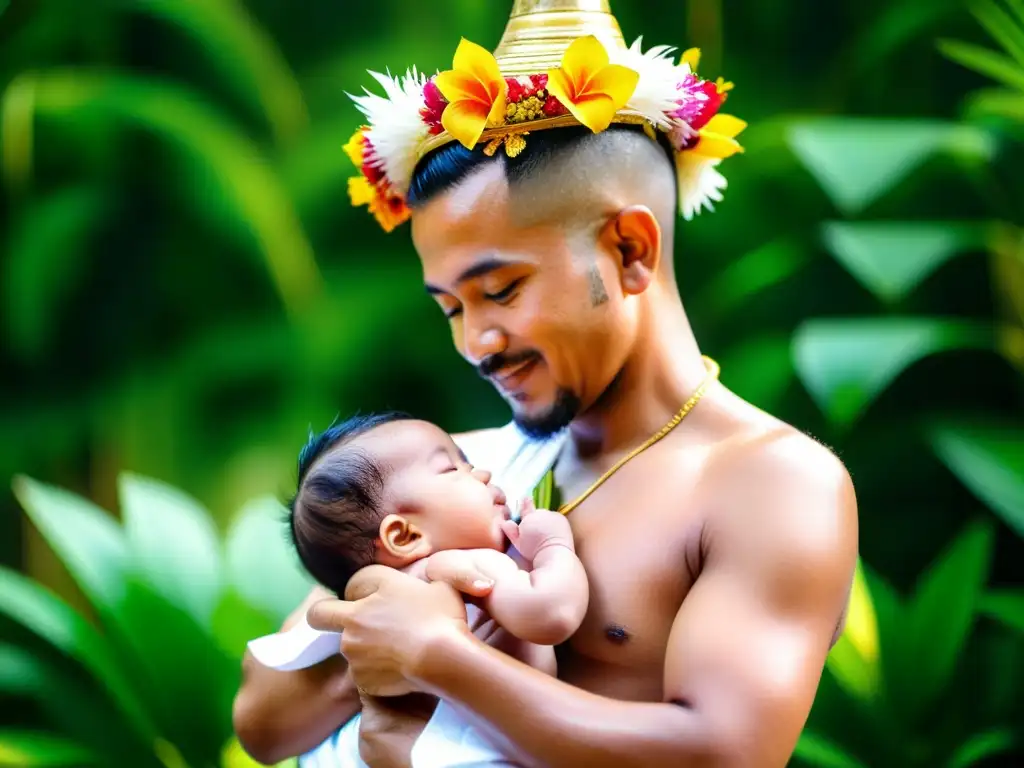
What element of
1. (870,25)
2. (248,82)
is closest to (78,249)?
(248,82)

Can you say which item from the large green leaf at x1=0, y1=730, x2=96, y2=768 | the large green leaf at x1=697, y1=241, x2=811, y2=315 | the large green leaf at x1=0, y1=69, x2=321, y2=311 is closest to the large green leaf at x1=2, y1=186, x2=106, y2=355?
the large green leaf at x1=0, y1=69, x2=321, y2=311

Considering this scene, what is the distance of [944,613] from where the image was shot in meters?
2.67

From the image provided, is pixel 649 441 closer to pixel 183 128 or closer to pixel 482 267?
pixel 482 267

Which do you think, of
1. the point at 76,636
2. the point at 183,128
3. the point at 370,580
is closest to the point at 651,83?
the point at 370,580

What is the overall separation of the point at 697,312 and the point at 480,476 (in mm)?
2038

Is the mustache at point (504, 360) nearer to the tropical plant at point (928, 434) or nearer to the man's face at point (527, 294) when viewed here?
the man's face at point (527, 294)

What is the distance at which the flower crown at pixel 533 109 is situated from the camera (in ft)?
4.54

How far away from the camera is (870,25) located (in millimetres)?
3529

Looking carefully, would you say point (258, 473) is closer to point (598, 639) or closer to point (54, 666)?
point (54, 666)

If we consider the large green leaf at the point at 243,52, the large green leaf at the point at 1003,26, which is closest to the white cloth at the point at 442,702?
the large green leaf at the point at 1003,26

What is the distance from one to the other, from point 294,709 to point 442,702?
0.30 metres

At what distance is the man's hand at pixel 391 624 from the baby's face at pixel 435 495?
8cm

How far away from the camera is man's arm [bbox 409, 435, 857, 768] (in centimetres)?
121

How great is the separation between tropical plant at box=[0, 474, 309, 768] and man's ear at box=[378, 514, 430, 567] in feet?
4.19
